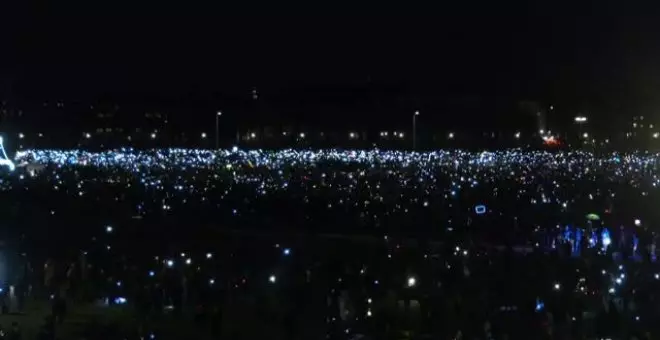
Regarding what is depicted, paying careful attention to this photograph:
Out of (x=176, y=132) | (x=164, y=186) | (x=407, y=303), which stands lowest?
(x=407, y=303)

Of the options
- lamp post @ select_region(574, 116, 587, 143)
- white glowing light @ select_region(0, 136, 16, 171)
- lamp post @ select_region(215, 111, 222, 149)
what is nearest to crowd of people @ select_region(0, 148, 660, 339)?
white glowing light @ select_region(0, 136, 16, 171)

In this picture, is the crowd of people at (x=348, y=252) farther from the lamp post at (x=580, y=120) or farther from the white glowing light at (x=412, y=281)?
the lamp post at (x=580, y=120)

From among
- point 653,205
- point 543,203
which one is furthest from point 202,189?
point 653,205

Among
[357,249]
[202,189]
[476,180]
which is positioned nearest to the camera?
[357,249]

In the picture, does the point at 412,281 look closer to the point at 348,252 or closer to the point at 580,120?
the point at 348,252

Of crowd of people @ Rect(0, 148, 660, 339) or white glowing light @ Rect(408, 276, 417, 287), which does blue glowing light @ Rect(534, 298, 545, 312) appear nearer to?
crowd of people @ Rect(0, 148, 660, 339)

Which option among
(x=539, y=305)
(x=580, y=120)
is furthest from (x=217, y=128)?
(x=539, y=305)

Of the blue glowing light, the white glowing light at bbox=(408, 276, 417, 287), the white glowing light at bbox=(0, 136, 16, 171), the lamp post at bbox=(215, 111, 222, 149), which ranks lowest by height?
the blue glowing light

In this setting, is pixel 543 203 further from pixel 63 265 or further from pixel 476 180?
pixel 63 265
